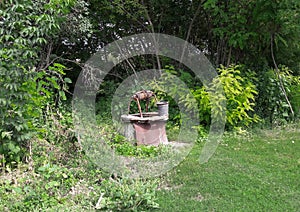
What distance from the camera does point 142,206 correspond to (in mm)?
2631

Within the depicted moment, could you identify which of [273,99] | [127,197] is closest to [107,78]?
[273,99]

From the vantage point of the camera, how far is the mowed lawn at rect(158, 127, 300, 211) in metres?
2.69

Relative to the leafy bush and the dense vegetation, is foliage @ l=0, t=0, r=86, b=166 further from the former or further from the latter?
the leafy bush

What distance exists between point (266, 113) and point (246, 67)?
104 cm

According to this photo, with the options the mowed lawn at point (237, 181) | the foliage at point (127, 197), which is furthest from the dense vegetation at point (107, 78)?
the mowed lawn at point (237, 181)

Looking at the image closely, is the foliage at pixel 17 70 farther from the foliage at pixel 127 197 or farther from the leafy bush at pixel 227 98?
the leafy bush at pixel 227 98

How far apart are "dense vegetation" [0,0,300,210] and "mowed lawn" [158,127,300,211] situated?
30 cm

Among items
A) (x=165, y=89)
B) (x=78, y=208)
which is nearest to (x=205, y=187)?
(x=78, y=208)

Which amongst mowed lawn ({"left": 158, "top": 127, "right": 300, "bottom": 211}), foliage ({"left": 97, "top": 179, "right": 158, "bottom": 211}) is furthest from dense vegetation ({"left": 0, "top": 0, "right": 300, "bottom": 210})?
mowed lawn ({"left": 158, "top": 127, "right": 300, "bottom": 211})

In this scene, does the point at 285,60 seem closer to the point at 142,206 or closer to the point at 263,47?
the point at 263,47

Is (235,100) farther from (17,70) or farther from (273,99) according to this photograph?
(17,70)

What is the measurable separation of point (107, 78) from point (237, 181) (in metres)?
4.37

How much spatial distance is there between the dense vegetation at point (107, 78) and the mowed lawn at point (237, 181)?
30 cm

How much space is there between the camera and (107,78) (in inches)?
273
